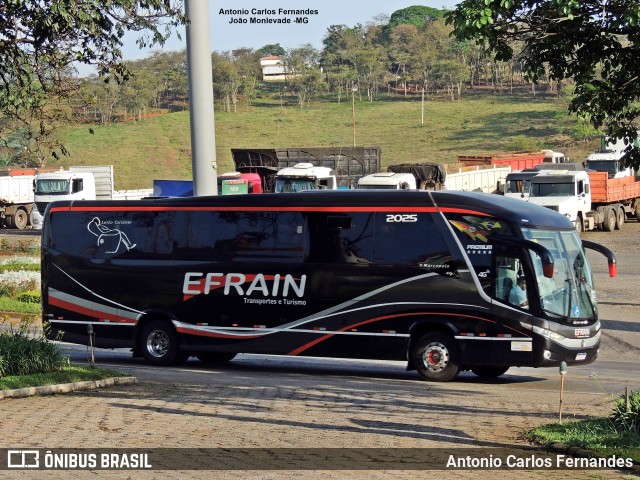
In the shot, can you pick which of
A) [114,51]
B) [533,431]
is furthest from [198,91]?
[533,431]

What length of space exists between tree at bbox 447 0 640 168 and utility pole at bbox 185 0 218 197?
34.1 feet

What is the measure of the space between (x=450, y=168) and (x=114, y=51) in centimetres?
4586

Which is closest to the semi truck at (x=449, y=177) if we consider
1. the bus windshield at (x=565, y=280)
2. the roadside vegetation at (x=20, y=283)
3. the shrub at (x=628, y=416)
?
the roadside vegetation at (x=20, y=283)

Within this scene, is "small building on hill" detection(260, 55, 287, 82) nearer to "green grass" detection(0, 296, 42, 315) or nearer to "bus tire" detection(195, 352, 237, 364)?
"green grass" detection(0, 296, 42, 315)

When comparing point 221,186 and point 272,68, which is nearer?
point 221,186

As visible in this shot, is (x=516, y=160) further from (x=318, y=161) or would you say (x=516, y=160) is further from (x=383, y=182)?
(x=383, y=182)

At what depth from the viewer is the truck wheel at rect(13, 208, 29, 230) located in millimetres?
58750

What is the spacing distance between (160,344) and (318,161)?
1389 inches

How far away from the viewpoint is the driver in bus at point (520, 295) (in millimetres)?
17484

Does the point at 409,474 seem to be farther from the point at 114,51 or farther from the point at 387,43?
the point at 387,43

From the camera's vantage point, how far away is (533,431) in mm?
11758

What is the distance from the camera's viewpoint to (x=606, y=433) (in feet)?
36.2

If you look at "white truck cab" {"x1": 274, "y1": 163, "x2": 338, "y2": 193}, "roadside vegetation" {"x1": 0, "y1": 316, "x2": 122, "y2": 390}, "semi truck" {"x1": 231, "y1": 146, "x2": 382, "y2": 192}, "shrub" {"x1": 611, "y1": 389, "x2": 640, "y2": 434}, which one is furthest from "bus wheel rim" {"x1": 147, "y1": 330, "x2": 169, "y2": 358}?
"semi truck" {"x1": 231, "y1": 146, "x2": 382, "y2": 192}

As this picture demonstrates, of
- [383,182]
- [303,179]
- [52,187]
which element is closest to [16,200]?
[52,187]
